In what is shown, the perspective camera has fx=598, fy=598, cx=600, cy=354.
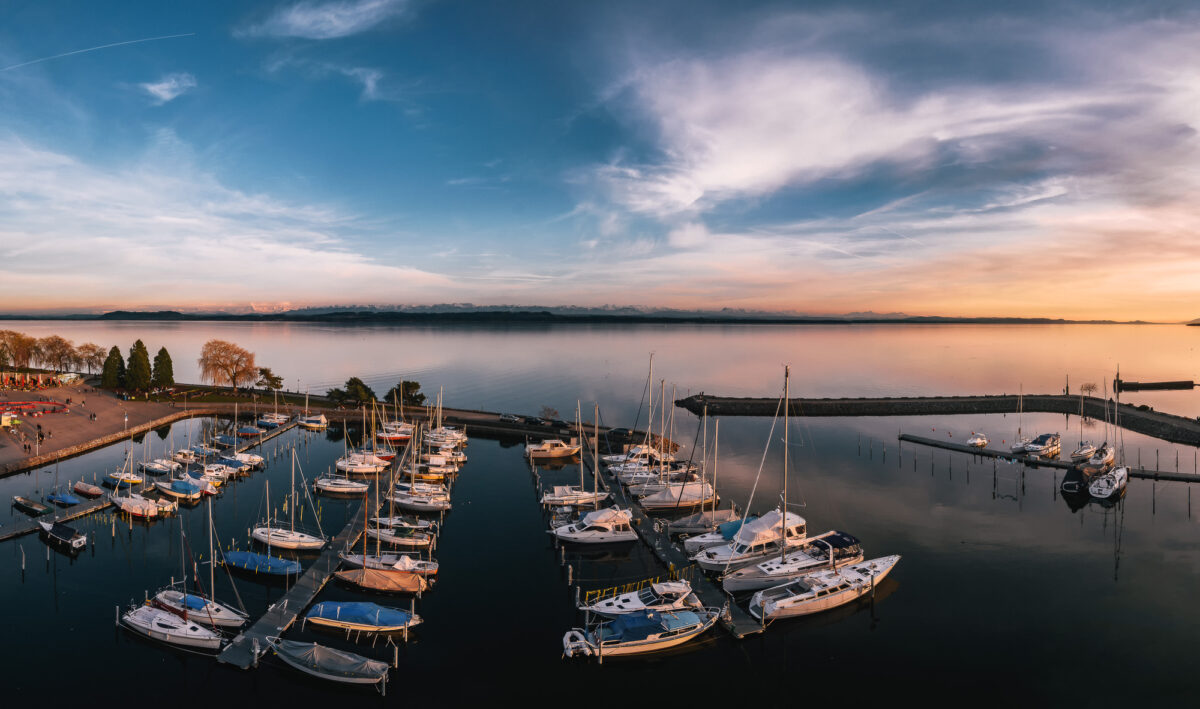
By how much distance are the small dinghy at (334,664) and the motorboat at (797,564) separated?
1885cm

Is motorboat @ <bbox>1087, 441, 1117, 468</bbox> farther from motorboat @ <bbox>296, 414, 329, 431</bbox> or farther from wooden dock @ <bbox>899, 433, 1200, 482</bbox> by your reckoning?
motorboat @ <bbox>296, 414, 329, 431</bbox>

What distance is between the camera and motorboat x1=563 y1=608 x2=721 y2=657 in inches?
1096

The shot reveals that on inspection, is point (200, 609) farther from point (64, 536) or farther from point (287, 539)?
point (64, 536)

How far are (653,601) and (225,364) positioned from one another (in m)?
91.6

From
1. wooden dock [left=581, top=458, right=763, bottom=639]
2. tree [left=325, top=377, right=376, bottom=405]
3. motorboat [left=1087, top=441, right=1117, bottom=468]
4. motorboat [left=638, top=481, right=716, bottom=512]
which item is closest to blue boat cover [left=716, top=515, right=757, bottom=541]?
wooden dock [left=581, top=458, right=763, bottom=639]

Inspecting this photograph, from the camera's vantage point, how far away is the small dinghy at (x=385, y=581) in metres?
33.6

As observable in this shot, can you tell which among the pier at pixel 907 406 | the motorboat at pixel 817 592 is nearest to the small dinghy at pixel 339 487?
the motorboat at pixel 817 592

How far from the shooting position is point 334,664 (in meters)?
25.2

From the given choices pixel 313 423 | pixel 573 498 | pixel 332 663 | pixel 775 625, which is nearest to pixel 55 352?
pixel 313 423

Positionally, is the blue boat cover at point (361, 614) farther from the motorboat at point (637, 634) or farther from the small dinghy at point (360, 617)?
the motorboat at point (637, 634)

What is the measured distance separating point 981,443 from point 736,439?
93.2ft

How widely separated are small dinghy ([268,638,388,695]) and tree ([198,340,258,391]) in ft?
270

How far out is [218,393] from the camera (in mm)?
94688

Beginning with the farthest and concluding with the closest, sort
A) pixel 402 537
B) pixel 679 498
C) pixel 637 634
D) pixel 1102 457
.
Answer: pixel 1102 457, pixel 679 498, pixel 402 537, pixel 637 634
